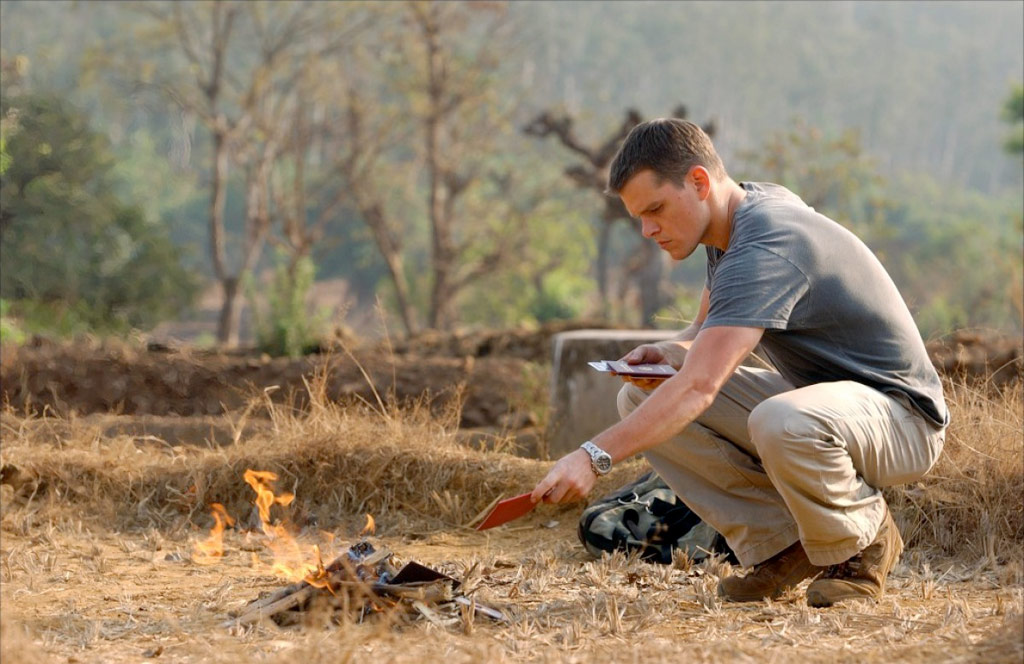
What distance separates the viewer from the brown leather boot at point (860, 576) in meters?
3.59

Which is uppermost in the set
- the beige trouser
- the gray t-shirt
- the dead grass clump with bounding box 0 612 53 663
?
the gray t-shirt

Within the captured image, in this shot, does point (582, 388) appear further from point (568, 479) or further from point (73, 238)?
point (73, 238)

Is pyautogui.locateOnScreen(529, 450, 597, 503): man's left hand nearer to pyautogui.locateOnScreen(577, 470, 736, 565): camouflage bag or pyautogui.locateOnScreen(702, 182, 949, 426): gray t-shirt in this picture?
pyautogui.locateOnScreen(702, 182, 949, 426): gray t-shirt

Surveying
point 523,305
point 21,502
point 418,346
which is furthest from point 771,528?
point 523,305

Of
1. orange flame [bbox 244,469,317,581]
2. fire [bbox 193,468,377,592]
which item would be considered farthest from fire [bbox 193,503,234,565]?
orange flame [bbox 244,469,317,581]

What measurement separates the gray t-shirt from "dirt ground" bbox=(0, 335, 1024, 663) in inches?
27.1

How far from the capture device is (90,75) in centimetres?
1698

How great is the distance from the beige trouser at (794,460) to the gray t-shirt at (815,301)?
83 mm

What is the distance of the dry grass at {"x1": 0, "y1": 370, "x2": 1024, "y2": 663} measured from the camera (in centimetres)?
319

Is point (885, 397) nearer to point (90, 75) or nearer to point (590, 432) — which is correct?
point (590, 432)

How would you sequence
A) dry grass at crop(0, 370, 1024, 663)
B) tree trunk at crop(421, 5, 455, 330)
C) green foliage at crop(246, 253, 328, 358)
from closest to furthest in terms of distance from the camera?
dry grass at crop(0, 370, 1024, 663)
green foliage at crop(246, 253, 328, 358)
tree trunk at crop(421, 5, 455, 330)

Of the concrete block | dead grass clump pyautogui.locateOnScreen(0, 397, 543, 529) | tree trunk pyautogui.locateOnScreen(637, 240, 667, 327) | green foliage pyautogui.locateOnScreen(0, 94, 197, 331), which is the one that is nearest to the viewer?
dead grass clump pyautogui.locateOnScreen(0, 397, 543, 529)

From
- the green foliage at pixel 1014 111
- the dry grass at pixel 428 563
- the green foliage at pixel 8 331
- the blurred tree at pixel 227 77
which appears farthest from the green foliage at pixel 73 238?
the green foliage at pixel 1014 111

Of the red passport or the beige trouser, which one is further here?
the beige trouser
